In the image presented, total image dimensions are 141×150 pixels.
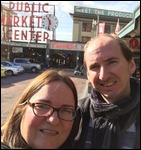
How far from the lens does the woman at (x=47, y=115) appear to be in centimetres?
106

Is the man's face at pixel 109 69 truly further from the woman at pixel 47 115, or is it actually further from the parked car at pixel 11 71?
the parked car at pixel 11 71

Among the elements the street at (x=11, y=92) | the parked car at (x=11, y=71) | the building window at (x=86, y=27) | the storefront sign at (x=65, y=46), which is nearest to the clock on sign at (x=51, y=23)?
the street at (x=11, y=92)

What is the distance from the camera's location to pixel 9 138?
1.21 meters

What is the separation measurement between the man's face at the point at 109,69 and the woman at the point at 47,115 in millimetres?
104

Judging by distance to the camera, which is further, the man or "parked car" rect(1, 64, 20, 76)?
"parked car" rect(1, 64, 20, 76)

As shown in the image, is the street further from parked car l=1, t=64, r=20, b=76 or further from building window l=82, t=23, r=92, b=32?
building window l=82, t=23, r=92, b=32

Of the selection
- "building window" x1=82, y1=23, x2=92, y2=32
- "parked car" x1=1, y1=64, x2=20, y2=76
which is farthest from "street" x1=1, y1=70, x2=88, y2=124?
"building window" x1=82, y1=23, x2=92, y2=32

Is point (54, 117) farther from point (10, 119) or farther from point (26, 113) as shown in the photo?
point (10, 119)

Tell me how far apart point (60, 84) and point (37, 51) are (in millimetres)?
33295

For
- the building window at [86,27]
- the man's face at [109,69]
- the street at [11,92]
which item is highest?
the building window at [86,27]

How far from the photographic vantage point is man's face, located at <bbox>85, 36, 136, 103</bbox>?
1.12 meters

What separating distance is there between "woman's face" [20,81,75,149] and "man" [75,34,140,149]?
0.10 m

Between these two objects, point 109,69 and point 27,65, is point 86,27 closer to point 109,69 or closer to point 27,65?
point 27,65

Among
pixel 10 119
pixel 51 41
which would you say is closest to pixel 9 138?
pixel 10 119
